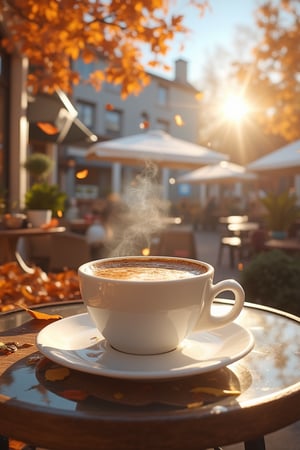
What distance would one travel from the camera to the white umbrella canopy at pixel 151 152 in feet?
28.1

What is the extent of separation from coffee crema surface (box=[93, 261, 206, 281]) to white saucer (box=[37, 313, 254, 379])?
0.17 meters

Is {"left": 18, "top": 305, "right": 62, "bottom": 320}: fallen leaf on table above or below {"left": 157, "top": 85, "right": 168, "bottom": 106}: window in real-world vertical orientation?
below

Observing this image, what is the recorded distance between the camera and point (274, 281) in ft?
13.8

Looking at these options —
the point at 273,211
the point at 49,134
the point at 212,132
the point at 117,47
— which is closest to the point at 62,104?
the point at 49,134

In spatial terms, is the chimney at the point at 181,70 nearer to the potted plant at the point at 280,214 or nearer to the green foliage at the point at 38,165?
the potted plant at the point at 280,214

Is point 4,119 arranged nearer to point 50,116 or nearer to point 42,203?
point 50,116

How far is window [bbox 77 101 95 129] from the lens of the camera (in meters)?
26.1

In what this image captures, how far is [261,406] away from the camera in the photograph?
2.52ft

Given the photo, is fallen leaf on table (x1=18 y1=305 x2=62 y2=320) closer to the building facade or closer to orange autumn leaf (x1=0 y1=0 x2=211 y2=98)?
orange autumn leaf (x1=0 y1=0 x2=211 y2=98)

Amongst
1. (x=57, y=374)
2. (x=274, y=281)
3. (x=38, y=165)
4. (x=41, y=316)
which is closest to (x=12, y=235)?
(x=38, y=165)

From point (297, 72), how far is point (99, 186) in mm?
20316

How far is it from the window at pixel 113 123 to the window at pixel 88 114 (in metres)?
1.13

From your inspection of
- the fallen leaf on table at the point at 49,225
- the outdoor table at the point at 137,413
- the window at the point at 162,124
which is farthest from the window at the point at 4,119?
the window at the point at 162,124

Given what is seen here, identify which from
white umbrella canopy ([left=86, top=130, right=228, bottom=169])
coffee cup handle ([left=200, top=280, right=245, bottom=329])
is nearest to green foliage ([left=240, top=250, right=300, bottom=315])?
coffee cup handle ([left=200, top=280, right=245, bottom=329])
